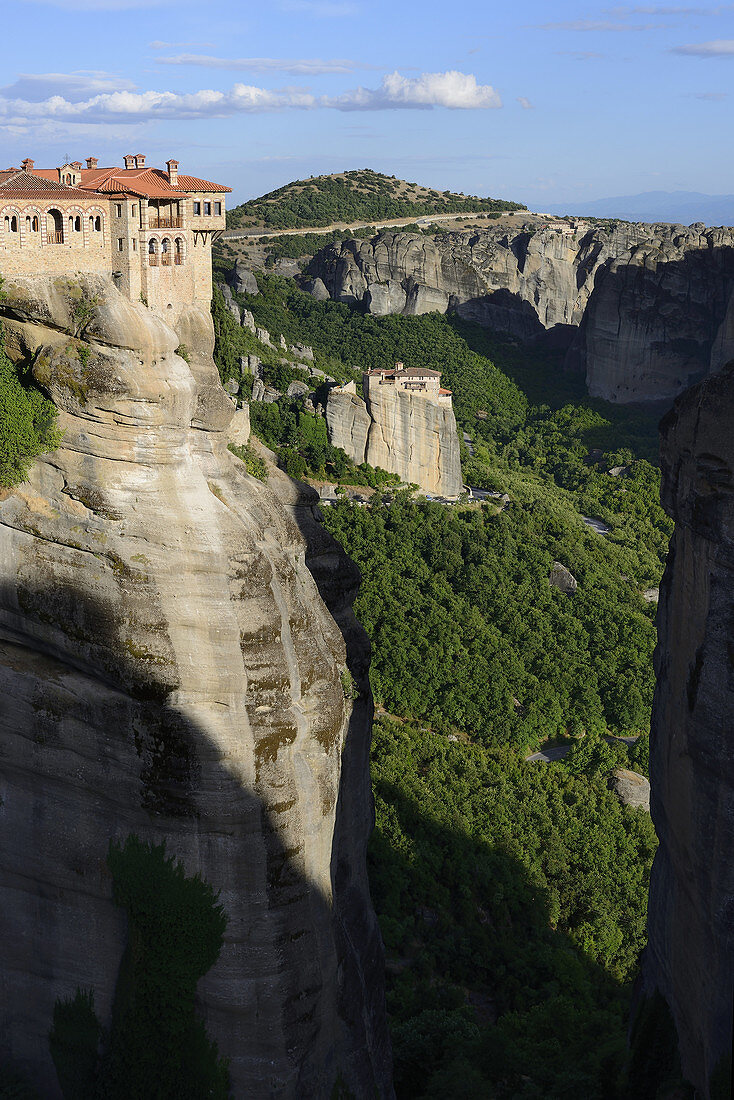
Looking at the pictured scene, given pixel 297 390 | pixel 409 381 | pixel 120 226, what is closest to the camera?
pixel 120 226

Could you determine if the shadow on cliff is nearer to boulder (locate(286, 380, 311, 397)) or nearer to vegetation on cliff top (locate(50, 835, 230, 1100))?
vegetation on cliff top (locate(50, 835, 230, 1100))

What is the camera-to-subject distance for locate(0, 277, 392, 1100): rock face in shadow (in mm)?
16984

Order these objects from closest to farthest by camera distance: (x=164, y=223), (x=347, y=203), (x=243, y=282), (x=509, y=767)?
(x=164, y=223)
(x=509, y=767)
(x=243, y=282)
(x=347, y=203)

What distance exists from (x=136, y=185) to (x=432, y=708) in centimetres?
2464

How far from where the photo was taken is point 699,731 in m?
17.1

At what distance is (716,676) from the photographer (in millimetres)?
16609

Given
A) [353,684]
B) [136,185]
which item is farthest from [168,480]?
[136,185]

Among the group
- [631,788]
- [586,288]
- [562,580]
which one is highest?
[586,288]

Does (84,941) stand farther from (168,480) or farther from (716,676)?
(716,676)

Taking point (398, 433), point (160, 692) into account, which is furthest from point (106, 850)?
point (398, 433)

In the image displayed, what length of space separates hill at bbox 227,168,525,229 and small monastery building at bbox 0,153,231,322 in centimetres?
10105

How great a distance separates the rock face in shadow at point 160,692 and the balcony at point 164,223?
7.55 m

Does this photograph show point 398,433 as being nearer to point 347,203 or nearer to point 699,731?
point 699,731

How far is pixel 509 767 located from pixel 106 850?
24214mm
